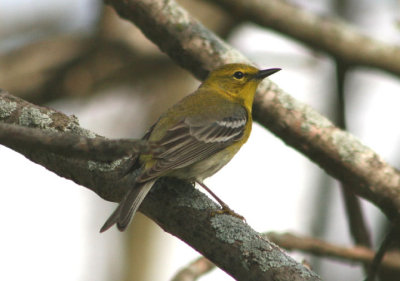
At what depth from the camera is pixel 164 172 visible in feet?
14.9

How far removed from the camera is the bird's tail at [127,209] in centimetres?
393

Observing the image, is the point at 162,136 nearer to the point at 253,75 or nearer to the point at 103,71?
the point at 253,75

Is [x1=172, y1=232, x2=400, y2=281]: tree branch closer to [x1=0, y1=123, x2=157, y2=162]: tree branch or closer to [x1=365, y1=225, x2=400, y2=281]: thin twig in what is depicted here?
[x1=365, y1=225, x2=400, y2=281]: thin twig

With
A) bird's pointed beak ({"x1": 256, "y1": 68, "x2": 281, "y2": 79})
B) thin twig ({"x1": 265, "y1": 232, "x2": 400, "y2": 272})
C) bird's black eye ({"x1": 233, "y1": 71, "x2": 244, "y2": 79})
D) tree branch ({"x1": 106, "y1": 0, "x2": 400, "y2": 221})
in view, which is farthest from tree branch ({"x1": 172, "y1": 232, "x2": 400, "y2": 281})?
bird's black eye ({"x1": 233, "y1": 71, "x2": 244, "y2": 79})

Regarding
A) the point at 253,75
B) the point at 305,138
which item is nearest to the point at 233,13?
the point at 253,75

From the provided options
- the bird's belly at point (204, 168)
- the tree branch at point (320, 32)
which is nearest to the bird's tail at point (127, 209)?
the bird's belly at point (204, 168)

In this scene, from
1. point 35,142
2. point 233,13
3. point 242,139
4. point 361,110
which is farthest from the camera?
point 361,110

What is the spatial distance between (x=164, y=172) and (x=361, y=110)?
23.9 feet

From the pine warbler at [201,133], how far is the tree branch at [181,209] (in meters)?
0.14

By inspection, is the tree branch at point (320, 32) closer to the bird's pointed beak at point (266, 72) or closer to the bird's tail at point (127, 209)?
the bird's pointed beak at point (266, 72)

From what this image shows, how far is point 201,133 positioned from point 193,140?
0.72 ft

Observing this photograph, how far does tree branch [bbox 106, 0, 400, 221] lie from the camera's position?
5277 millimetres

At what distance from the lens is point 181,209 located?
3.86 metres

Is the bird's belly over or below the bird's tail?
over
